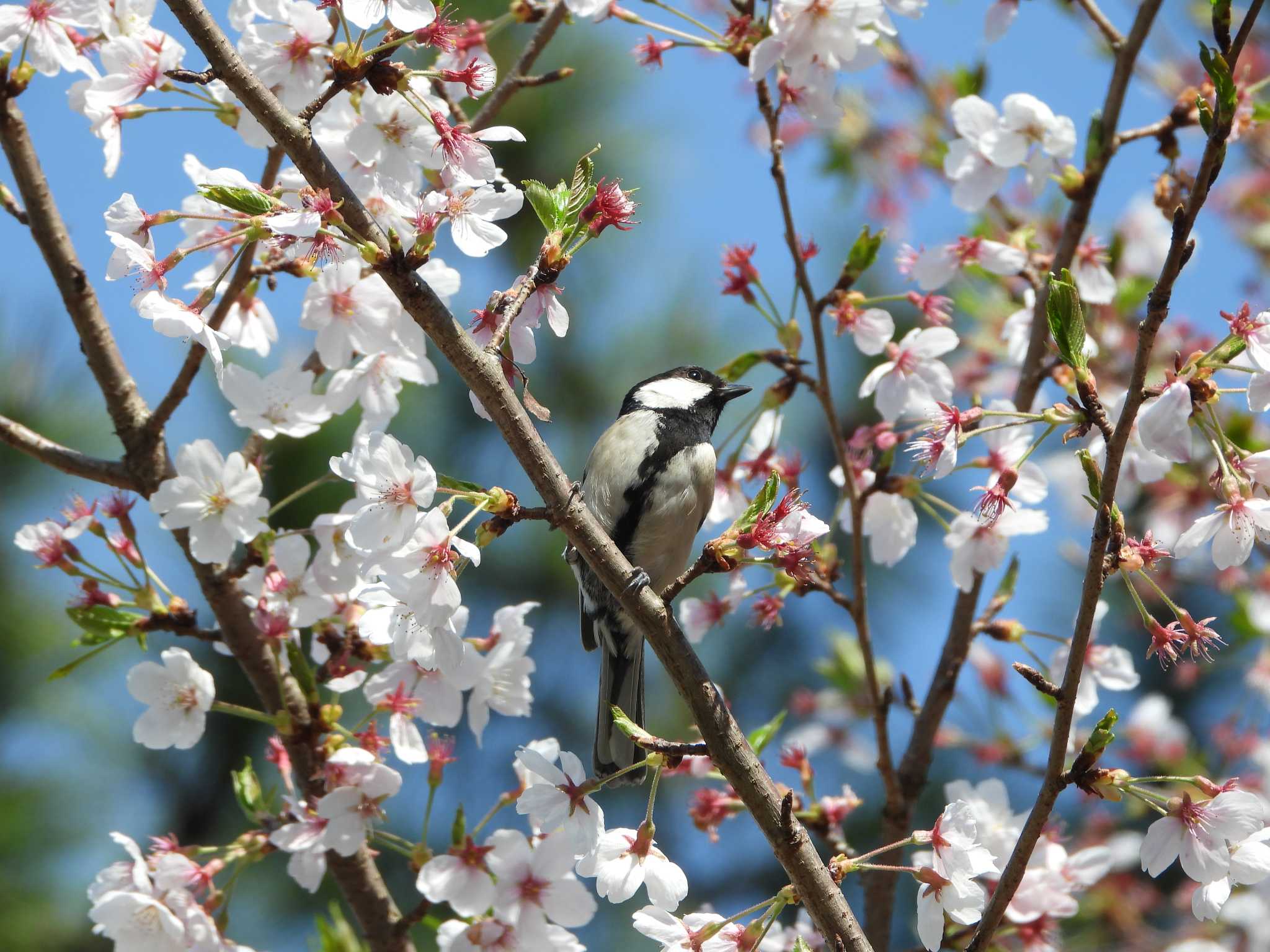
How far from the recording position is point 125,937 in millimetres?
2020

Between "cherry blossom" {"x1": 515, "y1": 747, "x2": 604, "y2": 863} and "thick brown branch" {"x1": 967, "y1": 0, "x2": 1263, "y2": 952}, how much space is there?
0.57 metres

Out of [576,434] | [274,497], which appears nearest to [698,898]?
[576,434]

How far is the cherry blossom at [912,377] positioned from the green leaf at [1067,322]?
0.95 metres

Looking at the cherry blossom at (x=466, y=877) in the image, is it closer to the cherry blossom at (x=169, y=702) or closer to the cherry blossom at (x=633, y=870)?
the cherry blossom at (x=633, y=870)

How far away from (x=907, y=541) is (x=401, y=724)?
1145 millimetres

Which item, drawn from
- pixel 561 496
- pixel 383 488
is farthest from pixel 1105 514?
pixel 383 488

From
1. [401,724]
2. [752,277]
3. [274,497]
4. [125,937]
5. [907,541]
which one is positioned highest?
[752,277]

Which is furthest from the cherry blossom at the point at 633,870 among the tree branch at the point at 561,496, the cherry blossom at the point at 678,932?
the tree branch at the point at 561,496

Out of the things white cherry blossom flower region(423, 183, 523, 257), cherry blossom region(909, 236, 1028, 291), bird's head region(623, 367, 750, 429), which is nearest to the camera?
white cherry blossom flower region(423, 183, 523, 257)

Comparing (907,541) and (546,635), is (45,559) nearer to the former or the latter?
(907,541)

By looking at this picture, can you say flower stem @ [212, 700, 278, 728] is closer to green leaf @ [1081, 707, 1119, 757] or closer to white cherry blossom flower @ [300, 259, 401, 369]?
white cherry blossom flower @ [300, 259, 401, 369]

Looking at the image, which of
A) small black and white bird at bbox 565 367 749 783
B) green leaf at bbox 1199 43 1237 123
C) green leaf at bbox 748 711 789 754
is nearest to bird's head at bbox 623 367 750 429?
small black and white bird at bbox 565 367 749 783

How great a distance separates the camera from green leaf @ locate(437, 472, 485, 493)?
168cm

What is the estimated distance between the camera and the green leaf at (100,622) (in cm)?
216
